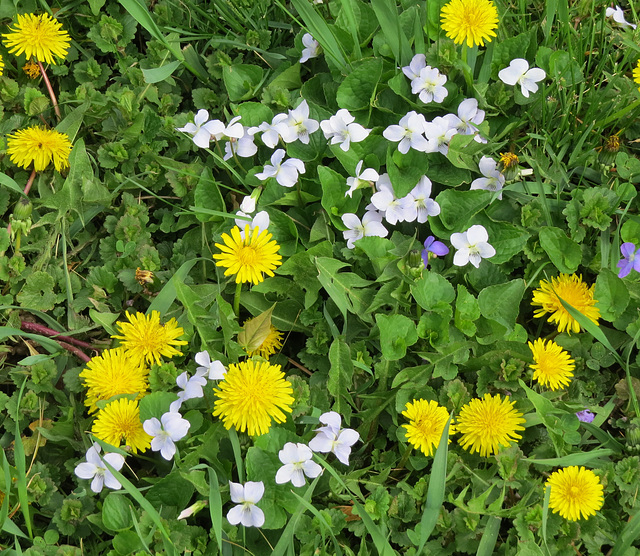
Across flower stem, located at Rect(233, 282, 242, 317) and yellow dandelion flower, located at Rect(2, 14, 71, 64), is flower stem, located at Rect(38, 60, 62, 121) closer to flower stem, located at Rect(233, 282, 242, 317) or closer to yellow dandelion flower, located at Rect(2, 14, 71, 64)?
yellow dandelion flower, located at Rect(2, 14, 71, 64)

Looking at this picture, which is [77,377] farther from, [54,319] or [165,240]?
[165,240]

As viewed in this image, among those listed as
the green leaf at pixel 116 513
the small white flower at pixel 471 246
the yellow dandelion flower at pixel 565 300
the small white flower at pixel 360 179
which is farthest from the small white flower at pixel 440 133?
the green leaf at pixel 116 513

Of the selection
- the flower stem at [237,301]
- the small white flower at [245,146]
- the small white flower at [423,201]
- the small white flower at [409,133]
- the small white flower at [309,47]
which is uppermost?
the small white flower at [309,47]

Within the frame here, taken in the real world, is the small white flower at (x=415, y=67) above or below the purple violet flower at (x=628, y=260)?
above

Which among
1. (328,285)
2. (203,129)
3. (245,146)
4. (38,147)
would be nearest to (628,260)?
(328,285)

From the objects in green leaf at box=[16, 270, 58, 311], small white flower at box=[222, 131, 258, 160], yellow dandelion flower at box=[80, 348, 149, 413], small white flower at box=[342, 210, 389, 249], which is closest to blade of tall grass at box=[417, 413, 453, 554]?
small white flower at box=[342, 210, 389, 249]

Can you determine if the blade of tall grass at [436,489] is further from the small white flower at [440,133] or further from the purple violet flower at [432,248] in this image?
the small white flower at [440,133]

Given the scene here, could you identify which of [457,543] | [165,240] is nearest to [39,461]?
[165,240]
